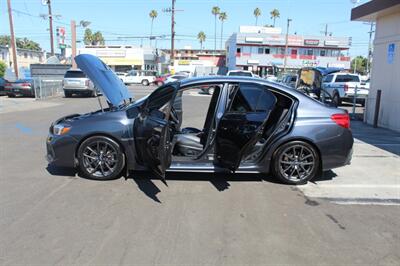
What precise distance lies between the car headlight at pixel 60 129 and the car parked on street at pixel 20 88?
732 inches

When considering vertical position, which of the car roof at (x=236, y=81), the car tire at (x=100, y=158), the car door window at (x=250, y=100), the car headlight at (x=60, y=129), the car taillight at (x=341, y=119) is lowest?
the car tire at (x=100, y=158)

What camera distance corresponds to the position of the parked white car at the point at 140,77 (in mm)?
46406

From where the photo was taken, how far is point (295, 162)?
19.4ft

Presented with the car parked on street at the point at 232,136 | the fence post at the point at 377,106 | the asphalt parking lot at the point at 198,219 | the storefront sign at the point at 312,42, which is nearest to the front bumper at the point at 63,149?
the car parked on street at the point at 232,136

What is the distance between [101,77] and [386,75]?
975 cm

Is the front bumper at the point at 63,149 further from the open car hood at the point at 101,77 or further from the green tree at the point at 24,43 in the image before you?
the green tree at the point at 24,43

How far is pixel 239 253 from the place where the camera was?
371 cm

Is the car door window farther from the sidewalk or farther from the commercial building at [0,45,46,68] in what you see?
the commercial building at [0,45,46,68]

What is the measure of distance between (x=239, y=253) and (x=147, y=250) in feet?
2.96

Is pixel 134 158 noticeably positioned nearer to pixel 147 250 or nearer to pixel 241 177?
pixel 241 177

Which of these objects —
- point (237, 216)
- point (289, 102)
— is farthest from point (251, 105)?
point (237, 216)

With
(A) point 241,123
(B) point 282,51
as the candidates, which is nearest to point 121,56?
(B) point 282,51

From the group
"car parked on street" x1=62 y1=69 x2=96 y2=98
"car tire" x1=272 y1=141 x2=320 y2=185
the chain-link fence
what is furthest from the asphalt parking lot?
"car parked on street" x1=62 y1=69 x2=96 y2=98

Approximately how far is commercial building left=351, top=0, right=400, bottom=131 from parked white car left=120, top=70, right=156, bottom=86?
35.0m
